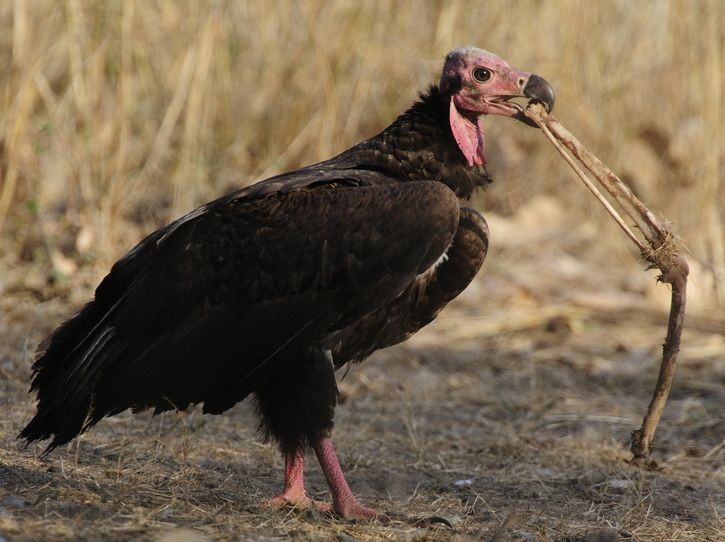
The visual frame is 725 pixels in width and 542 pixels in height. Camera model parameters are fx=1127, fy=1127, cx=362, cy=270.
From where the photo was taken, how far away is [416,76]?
309 inches

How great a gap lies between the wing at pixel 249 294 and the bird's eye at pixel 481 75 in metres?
0.70

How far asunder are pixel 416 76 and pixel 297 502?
4.50 m

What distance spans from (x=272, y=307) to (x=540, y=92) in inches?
51.9

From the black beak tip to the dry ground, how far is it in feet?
4.94

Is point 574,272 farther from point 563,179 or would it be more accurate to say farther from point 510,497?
point 510,497

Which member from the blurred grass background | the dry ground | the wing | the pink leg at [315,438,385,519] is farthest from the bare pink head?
the blurred grass background

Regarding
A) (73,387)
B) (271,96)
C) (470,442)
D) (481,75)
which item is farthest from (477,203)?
(73,387)

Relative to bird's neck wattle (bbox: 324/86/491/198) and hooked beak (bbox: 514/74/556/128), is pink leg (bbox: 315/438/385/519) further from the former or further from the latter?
hooked beak (bbox: 514/74/556/128)

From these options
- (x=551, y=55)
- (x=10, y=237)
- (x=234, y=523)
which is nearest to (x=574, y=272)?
(x=551, y=55)

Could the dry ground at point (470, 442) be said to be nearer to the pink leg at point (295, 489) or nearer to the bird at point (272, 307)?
the pink leg at point (295, 489)

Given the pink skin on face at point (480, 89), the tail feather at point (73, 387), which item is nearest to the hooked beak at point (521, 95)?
the pink skin on face at point (480, 89)

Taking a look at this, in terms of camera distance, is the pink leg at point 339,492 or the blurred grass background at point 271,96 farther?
the blurred grass background at point 271,96

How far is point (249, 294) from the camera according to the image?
385 centimetres

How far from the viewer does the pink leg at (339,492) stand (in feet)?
12.6
